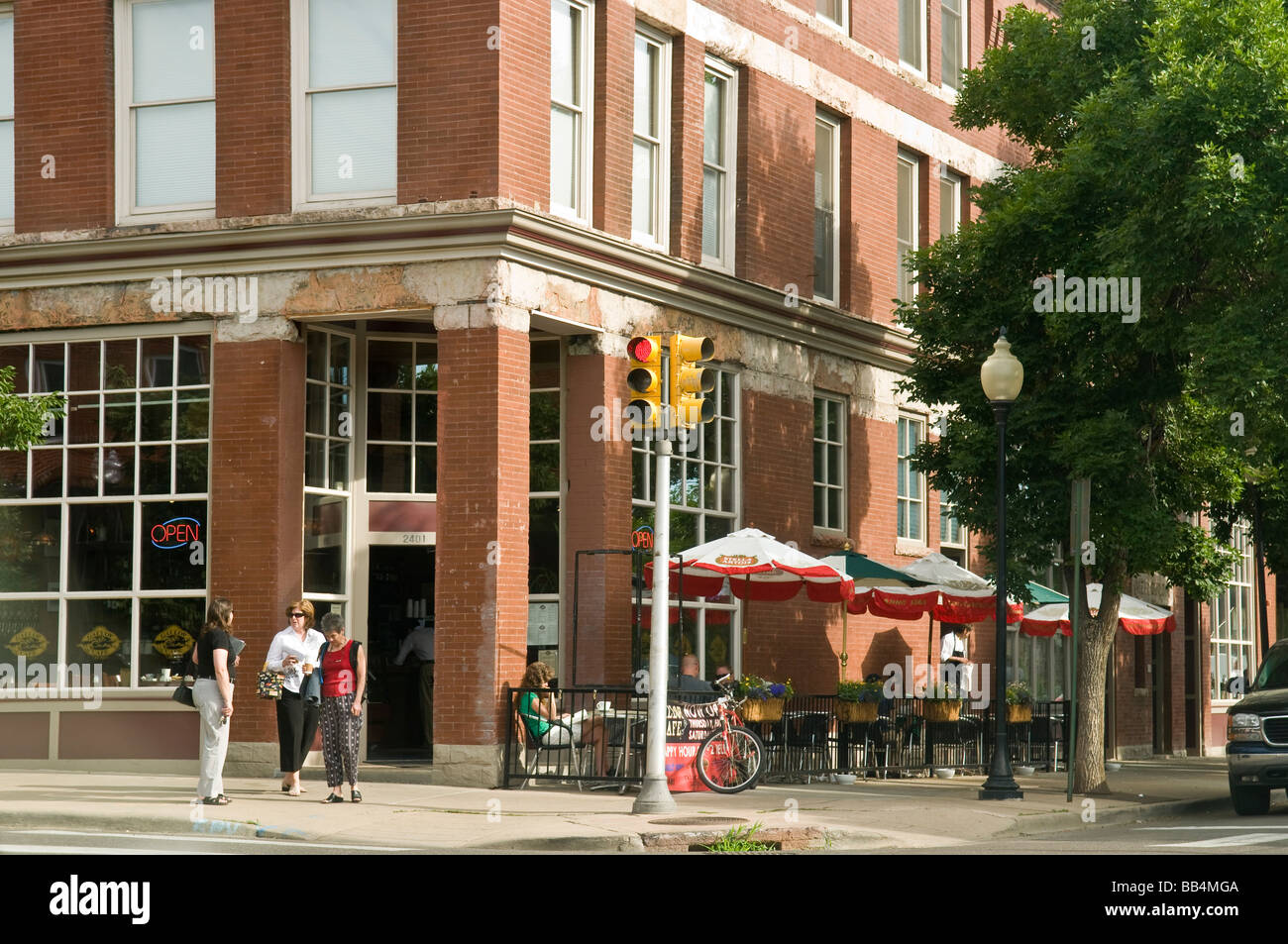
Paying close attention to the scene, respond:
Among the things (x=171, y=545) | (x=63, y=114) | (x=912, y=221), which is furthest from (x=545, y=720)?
(x=912, y=221)

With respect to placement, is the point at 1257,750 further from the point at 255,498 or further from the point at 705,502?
the point at 255,498

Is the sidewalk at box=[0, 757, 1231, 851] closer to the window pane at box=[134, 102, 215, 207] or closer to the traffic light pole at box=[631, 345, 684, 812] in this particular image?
the traffic light pole at box=[631, 345, 684, 812]

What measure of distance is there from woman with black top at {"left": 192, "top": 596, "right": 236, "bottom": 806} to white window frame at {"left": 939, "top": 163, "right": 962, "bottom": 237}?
16.2m

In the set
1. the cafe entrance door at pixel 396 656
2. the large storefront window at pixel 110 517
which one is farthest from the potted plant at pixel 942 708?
the large storefront window at pixel 110 517

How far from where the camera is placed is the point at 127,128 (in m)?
19.8

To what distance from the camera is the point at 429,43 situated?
18562 millimetres

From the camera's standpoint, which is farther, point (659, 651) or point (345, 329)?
point (345, 329)

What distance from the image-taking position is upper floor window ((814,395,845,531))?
24.6 m

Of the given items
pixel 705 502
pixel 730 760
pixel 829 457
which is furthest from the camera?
pixel 829 457

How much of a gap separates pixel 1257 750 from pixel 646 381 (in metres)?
8.26

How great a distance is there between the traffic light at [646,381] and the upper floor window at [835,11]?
469 inches

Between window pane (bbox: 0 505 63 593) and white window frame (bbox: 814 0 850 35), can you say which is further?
white window frame (bbox: 814 0 850 35)

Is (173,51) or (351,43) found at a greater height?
(173,51)

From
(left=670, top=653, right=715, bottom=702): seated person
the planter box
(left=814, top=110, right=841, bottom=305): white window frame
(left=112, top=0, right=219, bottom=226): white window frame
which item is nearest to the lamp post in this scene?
the planter box
